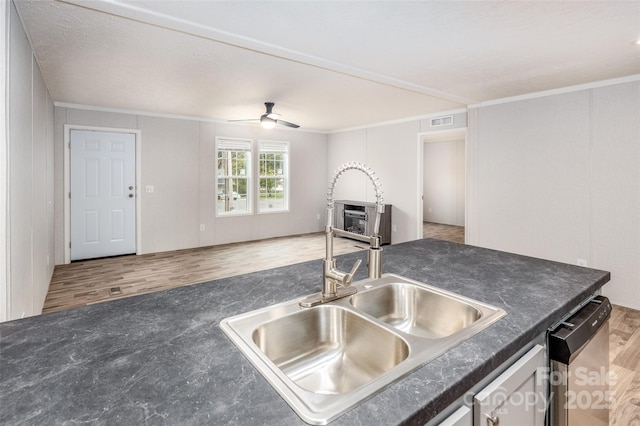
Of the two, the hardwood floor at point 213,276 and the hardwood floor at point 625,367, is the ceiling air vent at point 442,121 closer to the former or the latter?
the hardwood floor at point 213,276

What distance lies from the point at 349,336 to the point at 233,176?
5904 mm

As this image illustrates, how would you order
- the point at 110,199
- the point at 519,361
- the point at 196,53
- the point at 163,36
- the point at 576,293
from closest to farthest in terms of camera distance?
the point at 519,361 < the point at 576,293 < the point at 163,36 < the point at 196,53 < the point at 110,199

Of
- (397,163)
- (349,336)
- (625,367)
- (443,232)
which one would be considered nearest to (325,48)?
(349,336)

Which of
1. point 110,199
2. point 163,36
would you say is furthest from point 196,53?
point 110,199

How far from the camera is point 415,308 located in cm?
139

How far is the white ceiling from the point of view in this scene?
7.25 ft

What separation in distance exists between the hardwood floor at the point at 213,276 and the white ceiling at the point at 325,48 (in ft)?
5.68

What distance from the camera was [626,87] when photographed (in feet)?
11.5

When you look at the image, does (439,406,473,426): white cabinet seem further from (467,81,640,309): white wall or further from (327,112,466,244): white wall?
(327,112,466,244): white wall

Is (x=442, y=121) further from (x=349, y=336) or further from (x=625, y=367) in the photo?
(x=349, y=336)

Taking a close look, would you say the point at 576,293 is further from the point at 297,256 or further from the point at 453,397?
the point at 297,256

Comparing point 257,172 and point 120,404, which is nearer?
point 120,404

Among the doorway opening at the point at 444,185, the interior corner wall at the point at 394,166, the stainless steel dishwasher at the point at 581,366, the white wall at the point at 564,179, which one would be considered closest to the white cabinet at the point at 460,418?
the stainless steel dishwasher at the point at 581,366

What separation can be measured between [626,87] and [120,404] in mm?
5041
